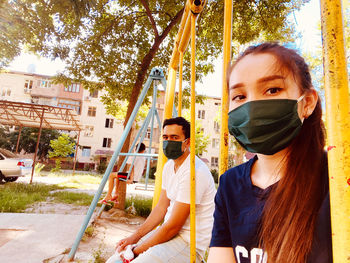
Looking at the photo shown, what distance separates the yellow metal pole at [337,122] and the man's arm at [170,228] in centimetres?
136

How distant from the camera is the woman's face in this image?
75 centimetres

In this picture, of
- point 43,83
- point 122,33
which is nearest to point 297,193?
point 122,33

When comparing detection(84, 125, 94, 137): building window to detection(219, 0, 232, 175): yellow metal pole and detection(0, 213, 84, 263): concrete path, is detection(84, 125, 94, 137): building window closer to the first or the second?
detection(0, 213, 84, 263): concrete path

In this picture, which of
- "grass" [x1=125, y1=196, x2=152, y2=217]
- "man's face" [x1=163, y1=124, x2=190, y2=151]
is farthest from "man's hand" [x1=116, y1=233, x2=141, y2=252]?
"grass" [x1=125, y1=196, x2=152, y2=217]

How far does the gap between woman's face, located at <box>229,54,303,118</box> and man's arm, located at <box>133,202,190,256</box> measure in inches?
43.4

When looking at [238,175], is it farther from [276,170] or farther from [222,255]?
[222,255]

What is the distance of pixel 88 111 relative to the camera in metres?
29.6

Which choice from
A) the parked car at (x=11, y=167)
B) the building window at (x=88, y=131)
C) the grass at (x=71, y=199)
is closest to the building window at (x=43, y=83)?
the building window at (x=88, y=131)

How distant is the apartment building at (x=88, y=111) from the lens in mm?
28891

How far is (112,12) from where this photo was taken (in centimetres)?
749

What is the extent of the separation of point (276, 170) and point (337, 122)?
384mm

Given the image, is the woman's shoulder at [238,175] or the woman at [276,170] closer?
the woman at [276,170]

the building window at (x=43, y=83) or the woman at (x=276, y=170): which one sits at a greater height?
the building window at (x=43, y=83)

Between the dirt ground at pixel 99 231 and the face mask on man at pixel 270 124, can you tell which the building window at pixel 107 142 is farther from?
the face mask on man at pixel 270 124
